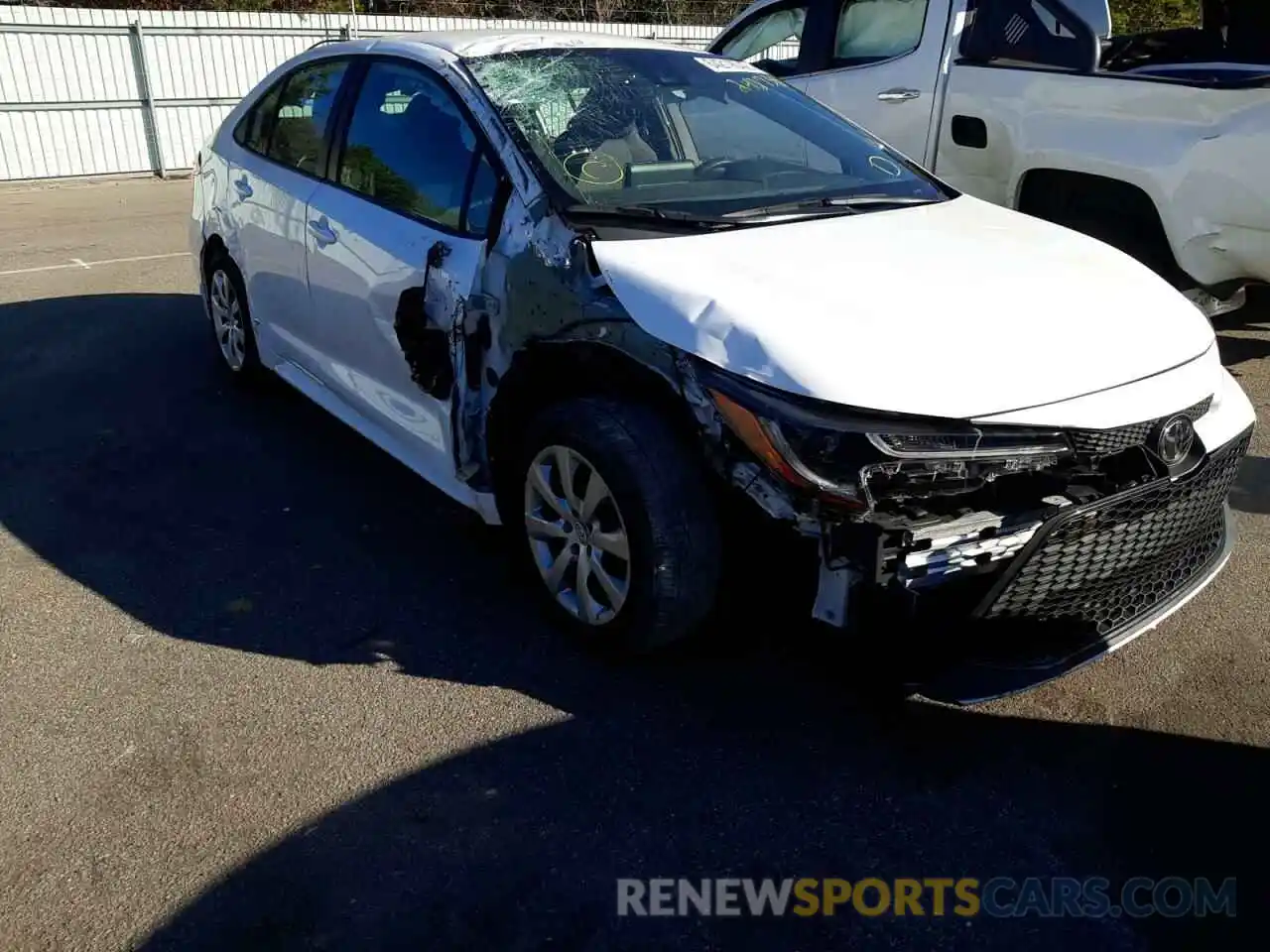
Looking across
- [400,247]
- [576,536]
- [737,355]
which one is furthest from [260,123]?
[737,355]

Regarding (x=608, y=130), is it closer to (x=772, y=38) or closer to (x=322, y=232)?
(x=322, y=232)

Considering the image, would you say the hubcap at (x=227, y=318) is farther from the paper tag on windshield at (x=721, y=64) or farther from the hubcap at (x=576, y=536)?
the hubcap at (x=576, y=536)

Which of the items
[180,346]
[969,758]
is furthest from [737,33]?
[969,758]

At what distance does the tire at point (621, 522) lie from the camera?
2.83m

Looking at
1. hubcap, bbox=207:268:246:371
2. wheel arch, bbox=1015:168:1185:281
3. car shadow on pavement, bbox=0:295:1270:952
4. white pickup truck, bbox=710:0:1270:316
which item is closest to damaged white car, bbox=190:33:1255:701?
car shadow on pavement, bbox=0:295:1270:952

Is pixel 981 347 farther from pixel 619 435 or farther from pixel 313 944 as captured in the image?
pixel 313 944

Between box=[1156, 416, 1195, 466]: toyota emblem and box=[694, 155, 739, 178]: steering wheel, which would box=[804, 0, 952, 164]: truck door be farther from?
box=[1156, 416, 1195, 466]: toyota emblem

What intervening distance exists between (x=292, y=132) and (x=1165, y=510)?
12.3 ft

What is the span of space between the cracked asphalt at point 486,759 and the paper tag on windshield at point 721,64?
Answer: 6.51 ft

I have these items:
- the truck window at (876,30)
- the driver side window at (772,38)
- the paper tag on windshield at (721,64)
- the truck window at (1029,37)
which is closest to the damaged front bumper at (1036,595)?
the paper tag on windshield at (721,64)

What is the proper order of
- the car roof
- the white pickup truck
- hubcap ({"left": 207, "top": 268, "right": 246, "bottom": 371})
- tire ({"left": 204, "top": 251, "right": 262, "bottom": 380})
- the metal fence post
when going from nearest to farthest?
1. the car roof
2. the white pickup truck
3. tire ({"left": 204, "top": 251, "right": 262, "bottom": 380})
4. hubcap ({"left": 207, "top": 268, "right": 246, "bottom": 371})
5. the metal fence post

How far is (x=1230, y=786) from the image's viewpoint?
271cm

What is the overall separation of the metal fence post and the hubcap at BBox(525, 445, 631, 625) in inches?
535

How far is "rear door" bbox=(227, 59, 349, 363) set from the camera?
4402mm
